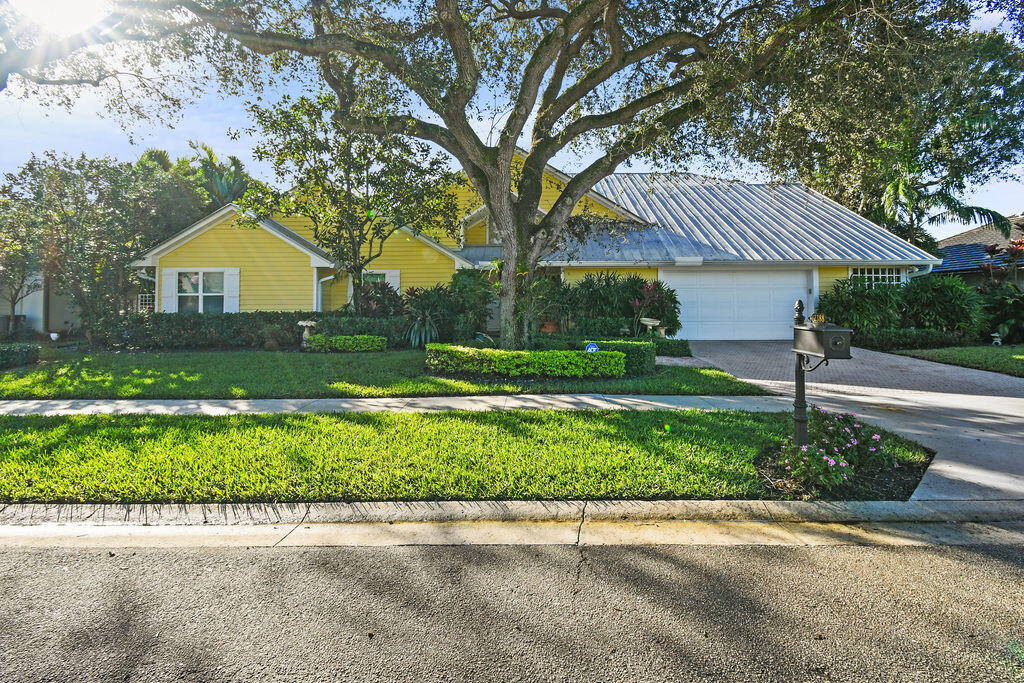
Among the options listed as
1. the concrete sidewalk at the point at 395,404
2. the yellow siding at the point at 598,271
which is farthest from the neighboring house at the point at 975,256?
the concrete sidewalk at the point at 395,404

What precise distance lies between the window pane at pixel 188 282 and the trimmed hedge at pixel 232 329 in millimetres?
1763

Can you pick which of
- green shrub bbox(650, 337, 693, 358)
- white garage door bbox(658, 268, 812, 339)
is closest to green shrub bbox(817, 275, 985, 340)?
white garage door bbox(658, 268, 812, 339)

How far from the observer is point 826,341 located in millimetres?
4594

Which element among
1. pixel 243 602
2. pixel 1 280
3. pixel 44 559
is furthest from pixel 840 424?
pixel 1 280

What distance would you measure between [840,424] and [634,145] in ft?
23.7

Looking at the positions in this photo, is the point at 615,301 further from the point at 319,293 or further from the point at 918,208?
the point at 918,208

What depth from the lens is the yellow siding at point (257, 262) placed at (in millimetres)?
17500

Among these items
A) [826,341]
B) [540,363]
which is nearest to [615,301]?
[540,363]

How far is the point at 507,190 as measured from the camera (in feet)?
34.7

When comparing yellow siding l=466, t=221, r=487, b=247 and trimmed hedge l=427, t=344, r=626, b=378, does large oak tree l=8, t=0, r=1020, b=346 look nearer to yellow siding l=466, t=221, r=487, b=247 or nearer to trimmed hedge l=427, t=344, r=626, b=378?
trimmed hedge l=427, t=344, r=626, b=378

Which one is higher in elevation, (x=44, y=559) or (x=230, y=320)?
(x=230, y=320)

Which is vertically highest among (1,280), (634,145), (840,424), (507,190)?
(634,145)

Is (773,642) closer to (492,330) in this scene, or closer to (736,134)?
(736,134)

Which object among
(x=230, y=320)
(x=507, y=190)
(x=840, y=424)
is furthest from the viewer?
(x=230, y=320)
